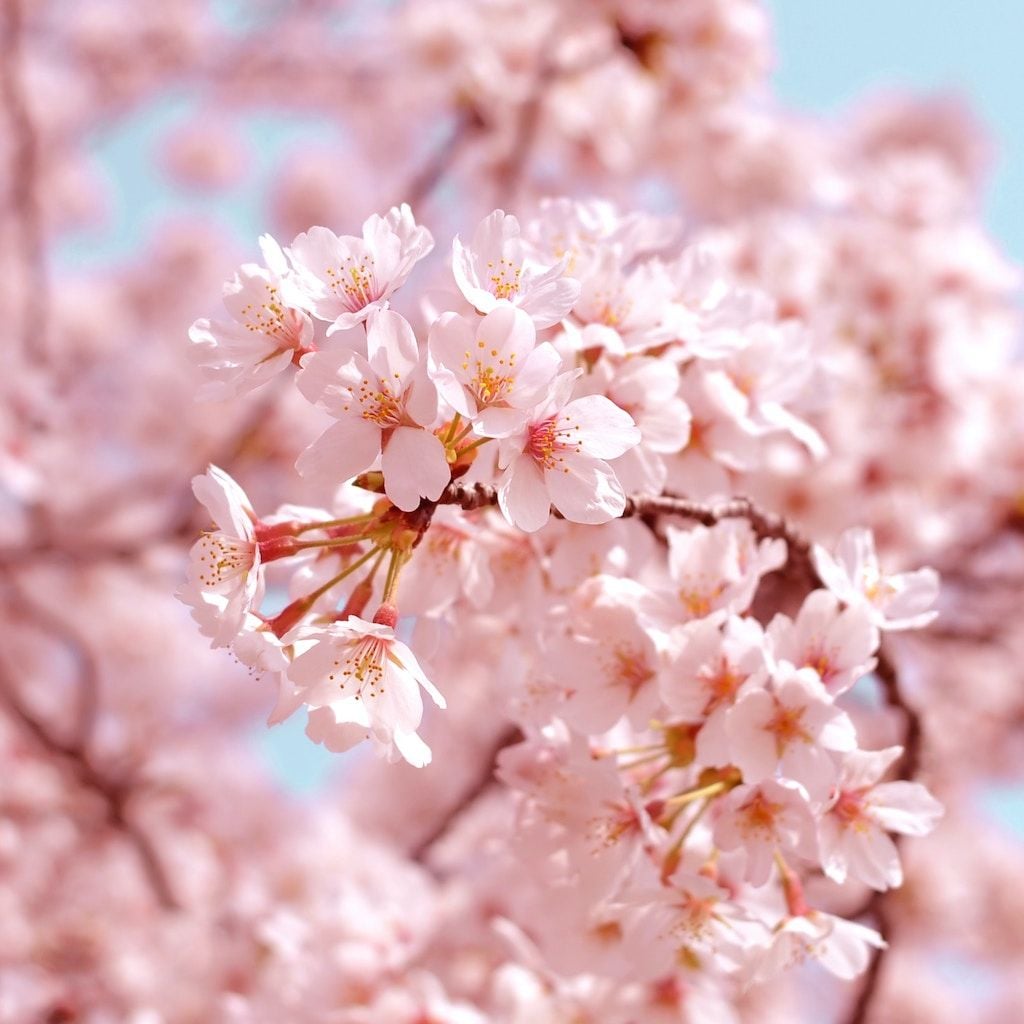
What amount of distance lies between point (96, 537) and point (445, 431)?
4049 millimetres

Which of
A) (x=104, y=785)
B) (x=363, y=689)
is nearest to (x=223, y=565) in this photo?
A: (x=363, y=689)

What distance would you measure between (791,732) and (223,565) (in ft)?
1.80

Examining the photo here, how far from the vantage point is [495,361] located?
0.94 m

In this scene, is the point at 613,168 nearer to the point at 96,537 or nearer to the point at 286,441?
the point at 286,441

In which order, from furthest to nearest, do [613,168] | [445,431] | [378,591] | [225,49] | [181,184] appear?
[181,184] < [225,49] < [613,168] < [378,591] < [445,431]

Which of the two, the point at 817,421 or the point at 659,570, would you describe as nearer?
the point at 659,570

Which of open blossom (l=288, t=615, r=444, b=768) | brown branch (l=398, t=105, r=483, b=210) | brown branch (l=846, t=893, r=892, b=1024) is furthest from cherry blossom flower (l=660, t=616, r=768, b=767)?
brown branch (l=398, t=105, r=483, b=210)

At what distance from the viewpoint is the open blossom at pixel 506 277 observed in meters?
0.98

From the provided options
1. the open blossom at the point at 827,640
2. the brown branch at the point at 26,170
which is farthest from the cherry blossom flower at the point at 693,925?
the brown branch at the point at 26,170

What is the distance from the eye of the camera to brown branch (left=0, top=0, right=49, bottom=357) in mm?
3492

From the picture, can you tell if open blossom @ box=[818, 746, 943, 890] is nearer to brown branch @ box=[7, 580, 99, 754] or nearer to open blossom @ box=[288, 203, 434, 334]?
open blossom @ box=[288, 203, 434, 334]

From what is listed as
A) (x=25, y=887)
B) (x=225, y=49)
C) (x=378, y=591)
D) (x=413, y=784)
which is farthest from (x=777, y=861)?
(x=225, y=49)

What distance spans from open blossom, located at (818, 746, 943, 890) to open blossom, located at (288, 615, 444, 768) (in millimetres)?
442

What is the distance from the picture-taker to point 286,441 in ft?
13.7
